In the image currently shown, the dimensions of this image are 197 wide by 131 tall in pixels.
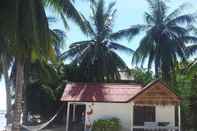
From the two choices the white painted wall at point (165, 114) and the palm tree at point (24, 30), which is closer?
the palm tree at point (24, 30)

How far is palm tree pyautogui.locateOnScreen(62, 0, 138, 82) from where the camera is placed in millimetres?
31969

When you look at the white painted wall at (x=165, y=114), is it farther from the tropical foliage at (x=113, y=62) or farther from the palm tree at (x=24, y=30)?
the palm tree at (x=24, y=30)

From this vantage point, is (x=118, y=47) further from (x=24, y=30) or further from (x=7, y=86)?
(x=24, y=30)

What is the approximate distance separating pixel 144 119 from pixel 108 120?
97.1 inches

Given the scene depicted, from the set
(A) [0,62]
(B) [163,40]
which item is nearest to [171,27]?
(B) [163,40]

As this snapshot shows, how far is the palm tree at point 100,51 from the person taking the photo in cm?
3197

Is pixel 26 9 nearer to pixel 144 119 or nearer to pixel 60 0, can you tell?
pixel 60 0

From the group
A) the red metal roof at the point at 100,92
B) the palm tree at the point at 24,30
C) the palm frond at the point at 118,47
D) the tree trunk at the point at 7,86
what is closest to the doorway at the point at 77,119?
the red metal roof at the point at 100,92

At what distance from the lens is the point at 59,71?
34188mm

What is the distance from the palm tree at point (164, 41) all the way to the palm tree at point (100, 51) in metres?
1.40

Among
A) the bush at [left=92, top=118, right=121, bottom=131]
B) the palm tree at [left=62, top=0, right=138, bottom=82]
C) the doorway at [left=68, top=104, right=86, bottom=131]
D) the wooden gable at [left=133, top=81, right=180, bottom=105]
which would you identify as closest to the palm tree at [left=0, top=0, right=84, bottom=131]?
the bush at [left=92, top=118, right=121, bottom=131]

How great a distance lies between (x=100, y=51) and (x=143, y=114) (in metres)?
9.09

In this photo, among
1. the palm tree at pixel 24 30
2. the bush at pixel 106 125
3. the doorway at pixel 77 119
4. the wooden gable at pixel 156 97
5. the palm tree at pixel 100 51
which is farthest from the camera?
the palm tree at pixel 100 51

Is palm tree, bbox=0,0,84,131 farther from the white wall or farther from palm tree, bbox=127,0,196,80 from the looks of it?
palm tree, bbox=127,0,196,80
